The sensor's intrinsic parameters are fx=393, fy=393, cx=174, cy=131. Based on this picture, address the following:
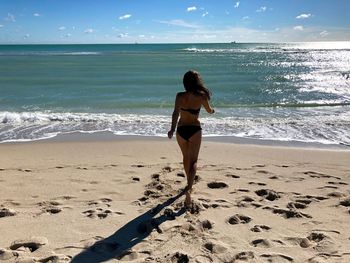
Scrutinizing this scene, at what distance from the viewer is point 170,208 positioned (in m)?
5.09

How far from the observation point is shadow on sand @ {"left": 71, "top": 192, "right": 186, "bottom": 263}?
3.93 meters

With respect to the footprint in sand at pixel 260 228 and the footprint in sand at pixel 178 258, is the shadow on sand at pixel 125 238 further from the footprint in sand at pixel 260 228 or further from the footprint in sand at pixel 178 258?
the footprint in sand at pixel 260 228

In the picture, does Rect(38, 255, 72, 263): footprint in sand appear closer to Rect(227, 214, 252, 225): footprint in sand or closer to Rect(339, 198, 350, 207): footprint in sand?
Rect(227, 214, 252, 225): footprint in sand

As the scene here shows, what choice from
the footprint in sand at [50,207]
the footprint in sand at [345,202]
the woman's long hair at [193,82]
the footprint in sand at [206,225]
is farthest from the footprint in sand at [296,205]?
the footprint in sand at [50,207]

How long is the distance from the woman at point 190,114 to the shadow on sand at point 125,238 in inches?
18.2

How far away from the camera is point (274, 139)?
972 centimetres

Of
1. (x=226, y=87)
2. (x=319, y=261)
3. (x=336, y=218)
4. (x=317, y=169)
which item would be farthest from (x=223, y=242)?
(x=226, y=87)

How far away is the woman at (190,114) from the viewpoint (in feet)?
16.6

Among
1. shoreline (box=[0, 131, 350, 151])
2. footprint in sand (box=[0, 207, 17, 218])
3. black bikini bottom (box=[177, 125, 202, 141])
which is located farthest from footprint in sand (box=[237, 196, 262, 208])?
shoreline (box=[0, 131, 350, 151])

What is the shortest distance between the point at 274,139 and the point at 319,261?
6.11 metres

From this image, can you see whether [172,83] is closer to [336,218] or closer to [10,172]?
[10,172]

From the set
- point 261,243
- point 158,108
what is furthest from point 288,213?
point 158,108

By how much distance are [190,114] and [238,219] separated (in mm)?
1474

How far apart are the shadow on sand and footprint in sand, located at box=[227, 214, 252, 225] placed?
62cm
